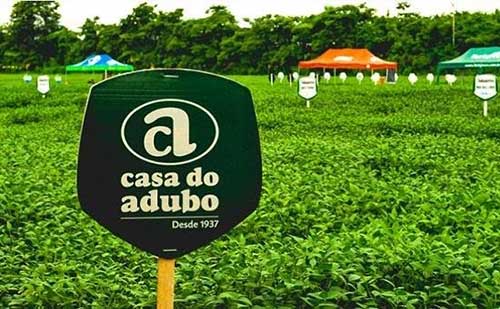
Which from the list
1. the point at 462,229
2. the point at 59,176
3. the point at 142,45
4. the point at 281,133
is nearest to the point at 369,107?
the point at 281,133

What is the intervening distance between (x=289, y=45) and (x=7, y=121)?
33562mm

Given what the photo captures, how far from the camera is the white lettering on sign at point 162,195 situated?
310cm

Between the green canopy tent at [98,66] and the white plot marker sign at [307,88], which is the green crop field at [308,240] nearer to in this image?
the white plot marker sign at [307,88]

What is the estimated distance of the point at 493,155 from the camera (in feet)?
32.2

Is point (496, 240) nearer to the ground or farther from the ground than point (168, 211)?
nearer to the ground

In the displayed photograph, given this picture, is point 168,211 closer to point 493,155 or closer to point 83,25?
point 493,155

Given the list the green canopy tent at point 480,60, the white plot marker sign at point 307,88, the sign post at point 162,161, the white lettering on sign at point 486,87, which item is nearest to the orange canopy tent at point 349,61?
the green canopy tent at point 480,60

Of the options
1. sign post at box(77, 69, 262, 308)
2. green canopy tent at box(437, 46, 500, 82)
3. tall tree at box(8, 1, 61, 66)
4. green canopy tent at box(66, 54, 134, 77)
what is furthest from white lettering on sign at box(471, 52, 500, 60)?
tall tree at box(8, 1, 61, 66)

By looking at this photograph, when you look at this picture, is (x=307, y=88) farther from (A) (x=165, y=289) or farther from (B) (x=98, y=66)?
(B) (x=98, y=66)

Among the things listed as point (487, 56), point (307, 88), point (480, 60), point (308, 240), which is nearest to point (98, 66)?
point (480, 60)

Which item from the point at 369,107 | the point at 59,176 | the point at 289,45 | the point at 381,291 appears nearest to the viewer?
the point at 381,291

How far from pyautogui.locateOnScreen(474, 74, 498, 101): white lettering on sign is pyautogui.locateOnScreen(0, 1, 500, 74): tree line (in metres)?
29.0

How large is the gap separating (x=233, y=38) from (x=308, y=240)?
158 ft

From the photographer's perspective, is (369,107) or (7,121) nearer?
(7,121)
